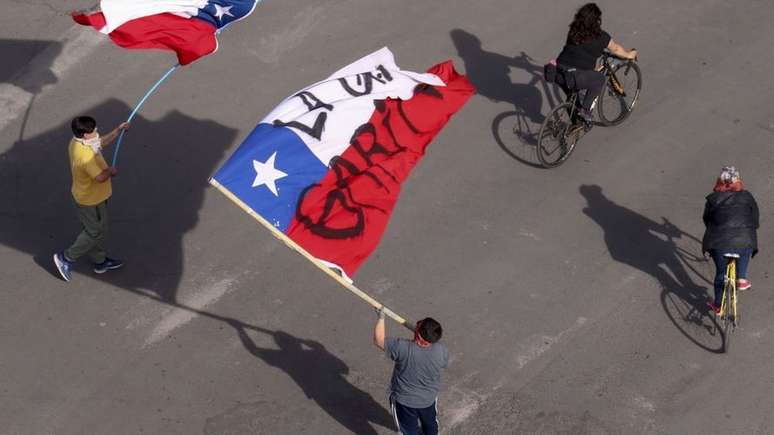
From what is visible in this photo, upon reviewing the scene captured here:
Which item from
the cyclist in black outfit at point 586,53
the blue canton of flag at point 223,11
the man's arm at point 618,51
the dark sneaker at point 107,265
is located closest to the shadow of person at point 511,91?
the cyclist in black outfit at point 586,53

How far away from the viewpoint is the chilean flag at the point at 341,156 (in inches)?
399

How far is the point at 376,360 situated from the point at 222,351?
1493 mm

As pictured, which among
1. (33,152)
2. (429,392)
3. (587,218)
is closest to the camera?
(429,392)


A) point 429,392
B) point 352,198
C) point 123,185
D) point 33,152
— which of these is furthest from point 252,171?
point 33,152

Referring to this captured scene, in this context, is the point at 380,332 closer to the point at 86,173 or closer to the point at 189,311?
the point at 189,311

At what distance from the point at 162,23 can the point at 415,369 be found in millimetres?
4295

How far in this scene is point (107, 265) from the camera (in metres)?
12.7

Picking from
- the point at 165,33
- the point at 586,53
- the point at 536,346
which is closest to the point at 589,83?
the point at 586,53

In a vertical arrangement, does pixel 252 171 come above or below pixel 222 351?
above

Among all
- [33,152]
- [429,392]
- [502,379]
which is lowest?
[33,152]

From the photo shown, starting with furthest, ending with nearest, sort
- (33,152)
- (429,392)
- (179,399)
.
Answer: (33,152) < (179,399) < (429,392)

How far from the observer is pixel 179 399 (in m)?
11.3

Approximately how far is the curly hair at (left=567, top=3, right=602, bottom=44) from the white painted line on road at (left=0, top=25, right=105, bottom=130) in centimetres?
621

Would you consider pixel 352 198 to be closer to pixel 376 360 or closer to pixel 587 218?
pixel 376 360
